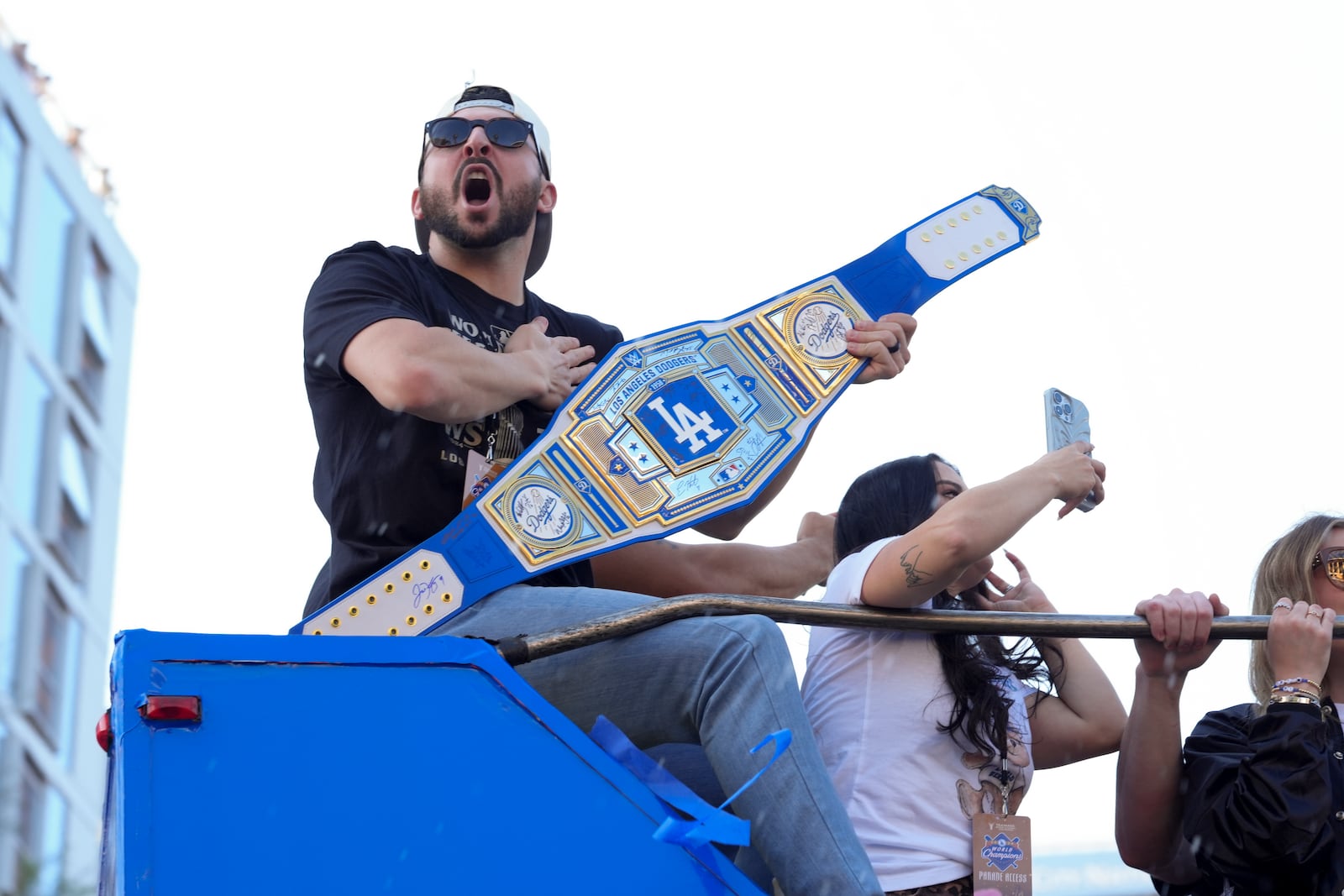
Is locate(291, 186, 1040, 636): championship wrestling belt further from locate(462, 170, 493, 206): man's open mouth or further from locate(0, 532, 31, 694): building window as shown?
locate(0, 532, 31, 694): building window

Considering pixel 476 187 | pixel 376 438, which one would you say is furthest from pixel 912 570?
pixel 476 187

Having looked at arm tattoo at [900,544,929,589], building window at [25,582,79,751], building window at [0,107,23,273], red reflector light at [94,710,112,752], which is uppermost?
building window at [0,107,23,273]

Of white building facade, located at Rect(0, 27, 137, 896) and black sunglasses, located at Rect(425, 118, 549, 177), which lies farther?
white building facade, located at Rect(0, 27, 137, 896)

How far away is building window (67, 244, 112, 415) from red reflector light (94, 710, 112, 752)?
3337 centimetres

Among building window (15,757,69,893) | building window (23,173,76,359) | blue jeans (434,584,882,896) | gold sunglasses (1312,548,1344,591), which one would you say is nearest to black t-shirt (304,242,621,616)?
blue jeans (434,584,882,896)

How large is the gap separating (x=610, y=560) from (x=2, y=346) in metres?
29.4

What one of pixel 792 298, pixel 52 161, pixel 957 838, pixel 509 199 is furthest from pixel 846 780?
pixel 52 161

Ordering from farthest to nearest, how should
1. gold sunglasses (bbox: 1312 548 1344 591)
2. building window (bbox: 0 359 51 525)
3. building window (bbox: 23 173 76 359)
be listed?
building window (bbox: 23 173 76 359), building window (bbox: 0 359 51 525), gold sunglasses (bbox: 1312 548 1344 591)

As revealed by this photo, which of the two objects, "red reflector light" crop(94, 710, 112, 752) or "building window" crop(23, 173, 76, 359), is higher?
"building window" crop(23, 173, 76, 359)

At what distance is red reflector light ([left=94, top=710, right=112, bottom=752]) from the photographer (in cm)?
199

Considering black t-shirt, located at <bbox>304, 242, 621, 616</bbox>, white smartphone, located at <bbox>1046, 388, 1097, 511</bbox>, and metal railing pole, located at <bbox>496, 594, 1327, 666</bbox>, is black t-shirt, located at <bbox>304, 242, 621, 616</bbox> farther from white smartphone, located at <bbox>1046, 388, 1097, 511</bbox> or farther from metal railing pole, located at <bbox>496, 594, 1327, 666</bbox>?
white smartphone, located at <bbox>1046, 388, 1097, 511</bbox>

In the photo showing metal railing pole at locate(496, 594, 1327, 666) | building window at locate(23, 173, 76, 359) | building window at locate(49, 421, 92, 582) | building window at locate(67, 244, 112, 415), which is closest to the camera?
metal railing pole at locate(496, 594, 1327, 666)

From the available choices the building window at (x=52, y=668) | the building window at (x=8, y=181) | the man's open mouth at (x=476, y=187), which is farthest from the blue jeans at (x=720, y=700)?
the building window at (x=52, y=668)

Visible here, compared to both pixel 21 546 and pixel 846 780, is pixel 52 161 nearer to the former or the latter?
pixel 21 546
